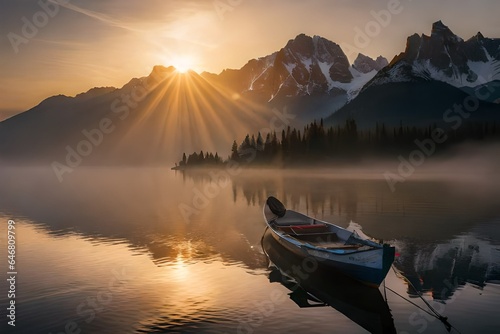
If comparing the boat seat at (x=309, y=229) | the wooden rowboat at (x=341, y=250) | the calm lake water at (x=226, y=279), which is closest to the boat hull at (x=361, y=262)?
the wooden rowboat at (x=341, y=250)

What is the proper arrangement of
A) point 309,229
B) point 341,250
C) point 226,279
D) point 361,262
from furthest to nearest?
1. point 309,229
2. point 226,279
3. point 341,250
4. point 361,262

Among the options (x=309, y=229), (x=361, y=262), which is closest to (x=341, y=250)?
(x=361, y=262)

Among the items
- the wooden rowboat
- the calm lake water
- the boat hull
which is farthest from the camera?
the wooden rowboat

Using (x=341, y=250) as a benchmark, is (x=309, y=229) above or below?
below

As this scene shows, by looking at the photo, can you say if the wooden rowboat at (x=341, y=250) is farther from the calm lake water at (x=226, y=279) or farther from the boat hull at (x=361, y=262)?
the calm lake water at (x=226, y=279)

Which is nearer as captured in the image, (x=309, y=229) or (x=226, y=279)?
(x=226, y=279)

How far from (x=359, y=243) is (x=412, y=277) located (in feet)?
13.9

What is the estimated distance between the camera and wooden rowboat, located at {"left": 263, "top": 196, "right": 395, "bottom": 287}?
2750cm

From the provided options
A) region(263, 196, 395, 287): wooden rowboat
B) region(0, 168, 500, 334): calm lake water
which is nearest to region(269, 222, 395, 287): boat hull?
region(263, 196, 395, 287): wooden rowboat

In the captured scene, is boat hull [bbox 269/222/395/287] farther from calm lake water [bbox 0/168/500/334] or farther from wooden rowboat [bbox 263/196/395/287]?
calm lake water [bbox 0/168/500/334]

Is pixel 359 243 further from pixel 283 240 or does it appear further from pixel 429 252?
pixel 429 252

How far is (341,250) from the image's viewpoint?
30.0 m

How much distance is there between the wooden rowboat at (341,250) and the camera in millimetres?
27500

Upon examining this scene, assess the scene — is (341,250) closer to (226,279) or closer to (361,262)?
(361,262)
